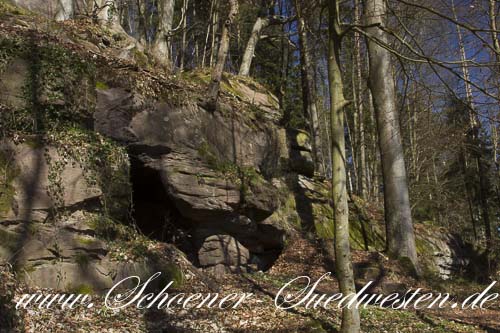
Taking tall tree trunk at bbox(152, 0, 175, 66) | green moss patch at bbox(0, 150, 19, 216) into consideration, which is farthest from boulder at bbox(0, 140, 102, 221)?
tall tree trunk at bbox(152, 0, 175, 66)

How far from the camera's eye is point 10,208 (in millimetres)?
6508

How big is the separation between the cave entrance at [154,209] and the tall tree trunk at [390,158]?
5.16 m

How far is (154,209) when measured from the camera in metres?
9.69

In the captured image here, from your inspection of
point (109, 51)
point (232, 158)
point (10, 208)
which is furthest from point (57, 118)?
point (232, 158)

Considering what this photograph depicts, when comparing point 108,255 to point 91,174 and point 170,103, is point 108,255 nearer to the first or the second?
point 91,174

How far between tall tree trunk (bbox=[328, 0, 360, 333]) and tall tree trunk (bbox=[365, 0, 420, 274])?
4.01 m

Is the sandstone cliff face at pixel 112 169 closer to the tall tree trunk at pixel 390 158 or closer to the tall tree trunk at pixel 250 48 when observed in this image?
the tall tree trunk at pixel 390 158

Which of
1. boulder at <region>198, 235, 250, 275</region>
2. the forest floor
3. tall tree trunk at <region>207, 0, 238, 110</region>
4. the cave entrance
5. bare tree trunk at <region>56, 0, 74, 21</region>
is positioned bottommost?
the forest floor

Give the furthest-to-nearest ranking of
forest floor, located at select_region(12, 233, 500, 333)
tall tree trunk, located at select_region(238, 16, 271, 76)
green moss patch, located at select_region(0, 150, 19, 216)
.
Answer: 1. tall tree trunk, located at select_region(238, 16, 271, 76)
2. green moss patch, located at select_region(0, 150, 19, 216)
3. forest floor, located at select_region(12, 233, 500, 333)

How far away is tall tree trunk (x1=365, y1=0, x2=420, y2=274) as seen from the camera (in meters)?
11.0

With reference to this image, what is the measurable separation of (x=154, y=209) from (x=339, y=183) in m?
4.56

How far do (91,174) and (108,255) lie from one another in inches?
55.4

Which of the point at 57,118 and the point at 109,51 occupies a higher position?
the point at 109,51

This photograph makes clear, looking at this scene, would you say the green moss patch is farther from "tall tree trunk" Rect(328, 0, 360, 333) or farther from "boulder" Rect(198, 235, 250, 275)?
"tall tree trunk" Rect(328, 0, 360, 333)
